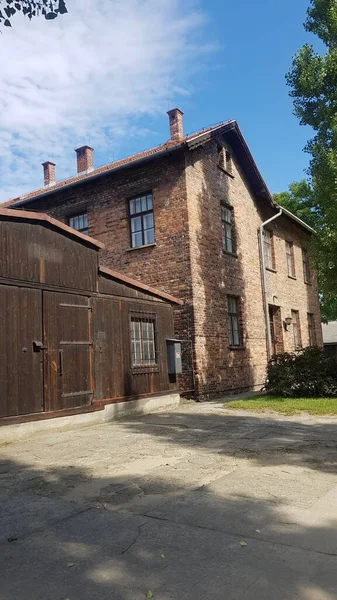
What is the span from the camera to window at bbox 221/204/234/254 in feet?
53.6

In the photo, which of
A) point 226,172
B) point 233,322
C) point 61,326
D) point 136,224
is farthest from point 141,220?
point 61,326

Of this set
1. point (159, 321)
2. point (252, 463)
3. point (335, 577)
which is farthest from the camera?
point (159, 321)

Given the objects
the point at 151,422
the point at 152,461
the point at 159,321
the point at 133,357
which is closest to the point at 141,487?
the point at 152,461

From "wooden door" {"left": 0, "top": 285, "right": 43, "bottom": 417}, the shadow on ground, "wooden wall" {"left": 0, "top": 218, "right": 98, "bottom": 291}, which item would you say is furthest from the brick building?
the shadow on ground

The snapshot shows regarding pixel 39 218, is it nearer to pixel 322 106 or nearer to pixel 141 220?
pixel 141 220

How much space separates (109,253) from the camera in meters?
15.6

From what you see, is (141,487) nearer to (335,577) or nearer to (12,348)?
(335,577)

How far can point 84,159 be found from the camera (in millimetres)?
20906

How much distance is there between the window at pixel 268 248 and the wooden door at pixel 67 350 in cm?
1156

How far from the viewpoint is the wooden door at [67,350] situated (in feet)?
28.7

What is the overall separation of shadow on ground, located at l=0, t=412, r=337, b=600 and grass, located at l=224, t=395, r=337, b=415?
170 inches

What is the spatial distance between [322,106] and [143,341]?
939cm

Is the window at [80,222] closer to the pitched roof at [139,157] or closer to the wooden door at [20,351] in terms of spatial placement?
the pitched roof at [139,157]

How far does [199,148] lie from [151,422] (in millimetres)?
8909
